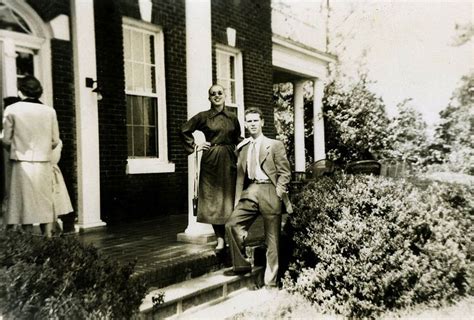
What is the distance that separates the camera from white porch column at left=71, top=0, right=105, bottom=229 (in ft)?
21.6

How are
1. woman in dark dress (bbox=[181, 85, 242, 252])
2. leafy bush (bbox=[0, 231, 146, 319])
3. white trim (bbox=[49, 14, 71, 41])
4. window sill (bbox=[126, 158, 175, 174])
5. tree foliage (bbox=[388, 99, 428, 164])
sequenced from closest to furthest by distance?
leafy bush (bbox=[0, 231, 146, 319]), woman in dark dress (bbox=[181, 85, 242, 252]), white trim (bbox=[49, 14, 71, 41]), window sill (bbox=[126, 158, 175, 174]), tree foliage (bbox=[388, 99, 428, 164])

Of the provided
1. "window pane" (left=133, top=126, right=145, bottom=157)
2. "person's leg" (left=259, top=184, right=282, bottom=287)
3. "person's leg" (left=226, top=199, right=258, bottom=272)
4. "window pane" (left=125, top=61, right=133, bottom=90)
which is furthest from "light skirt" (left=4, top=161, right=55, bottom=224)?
"window pane" (left=125, top=61, right=133, bottom=90)

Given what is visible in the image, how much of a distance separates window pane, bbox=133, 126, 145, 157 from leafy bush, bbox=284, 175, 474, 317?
3471 millimetres

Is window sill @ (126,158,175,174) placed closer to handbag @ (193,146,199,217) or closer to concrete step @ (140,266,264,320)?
handbag @ (193,146,199,217)

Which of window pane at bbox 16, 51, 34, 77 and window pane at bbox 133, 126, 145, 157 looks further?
window pane at bbox 133, 126, 145, 157

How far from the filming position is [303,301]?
Answer: 183 inches

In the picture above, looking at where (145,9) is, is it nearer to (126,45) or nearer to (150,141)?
(126,45)

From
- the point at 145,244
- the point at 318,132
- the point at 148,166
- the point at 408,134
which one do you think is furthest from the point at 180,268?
the point at 408,134

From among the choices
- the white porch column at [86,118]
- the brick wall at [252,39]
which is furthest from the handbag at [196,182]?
the brick wall at [252,39]

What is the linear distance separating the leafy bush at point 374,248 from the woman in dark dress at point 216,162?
0.81 m

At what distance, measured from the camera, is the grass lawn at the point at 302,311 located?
167 inches

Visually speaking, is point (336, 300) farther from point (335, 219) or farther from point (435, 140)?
point (435, 140)

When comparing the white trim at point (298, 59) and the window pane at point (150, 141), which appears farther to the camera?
the white trim at point (298, 59)

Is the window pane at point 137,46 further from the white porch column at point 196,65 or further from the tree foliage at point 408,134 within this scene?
the tree foliage at point 408,134
